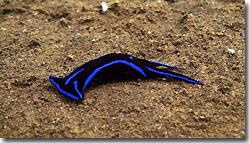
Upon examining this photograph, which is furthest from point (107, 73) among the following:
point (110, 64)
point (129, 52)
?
point (129, 52)

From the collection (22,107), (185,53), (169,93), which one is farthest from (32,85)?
(185,53)

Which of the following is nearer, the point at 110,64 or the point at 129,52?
the point at 110,64

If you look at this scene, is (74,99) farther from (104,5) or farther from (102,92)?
(104,5)

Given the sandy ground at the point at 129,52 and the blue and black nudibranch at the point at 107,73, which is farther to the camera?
the blue and black nudibranch at the point at 107,73

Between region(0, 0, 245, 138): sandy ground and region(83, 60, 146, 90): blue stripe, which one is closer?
region(0, 0, 245, 138): sandy ground

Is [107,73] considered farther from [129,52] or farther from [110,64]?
[129,52]
